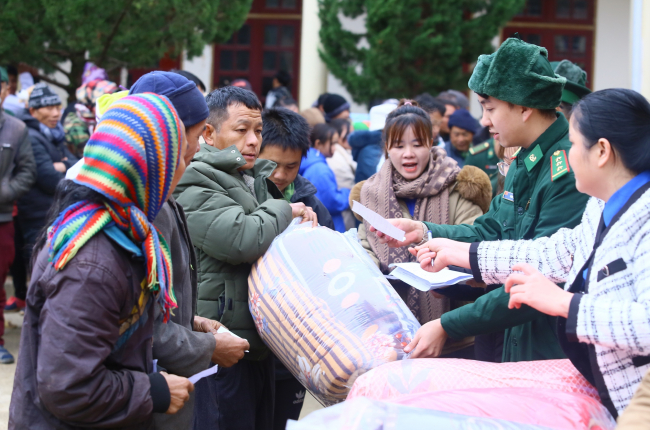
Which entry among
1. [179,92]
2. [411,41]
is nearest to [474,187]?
[179,92]

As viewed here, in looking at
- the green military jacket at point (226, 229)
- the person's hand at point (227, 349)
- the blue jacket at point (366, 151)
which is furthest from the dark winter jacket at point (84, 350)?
the blue jacket at point (366, 151)

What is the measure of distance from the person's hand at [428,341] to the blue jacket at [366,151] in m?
3.17

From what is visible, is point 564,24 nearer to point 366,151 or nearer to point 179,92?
point 366,151

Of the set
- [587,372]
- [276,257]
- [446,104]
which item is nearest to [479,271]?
[587,372]

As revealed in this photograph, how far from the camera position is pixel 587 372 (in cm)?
169

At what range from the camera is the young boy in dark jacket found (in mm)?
3094

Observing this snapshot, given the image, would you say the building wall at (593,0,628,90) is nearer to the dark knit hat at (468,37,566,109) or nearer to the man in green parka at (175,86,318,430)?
the dark knit hat at (468,37,566,109)

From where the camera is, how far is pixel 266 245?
2361 millimetres

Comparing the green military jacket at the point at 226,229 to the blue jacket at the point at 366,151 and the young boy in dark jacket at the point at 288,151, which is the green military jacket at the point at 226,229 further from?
the blue jacket at the point at 366,151

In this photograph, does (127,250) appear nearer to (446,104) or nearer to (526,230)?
(526,230)

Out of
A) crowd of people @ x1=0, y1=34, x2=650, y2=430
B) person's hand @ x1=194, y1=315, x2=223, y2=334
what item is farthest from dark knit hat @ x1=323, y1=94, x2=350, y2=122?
person's hand @ x1=194, y1=315, x2=223, y2=334

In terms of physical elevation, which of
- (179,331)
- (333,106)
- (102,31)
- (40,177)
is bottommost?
(179,331)

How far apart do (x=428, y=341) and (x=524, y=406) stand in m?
0.58

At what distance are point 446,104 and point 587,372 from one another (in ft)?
18.6
